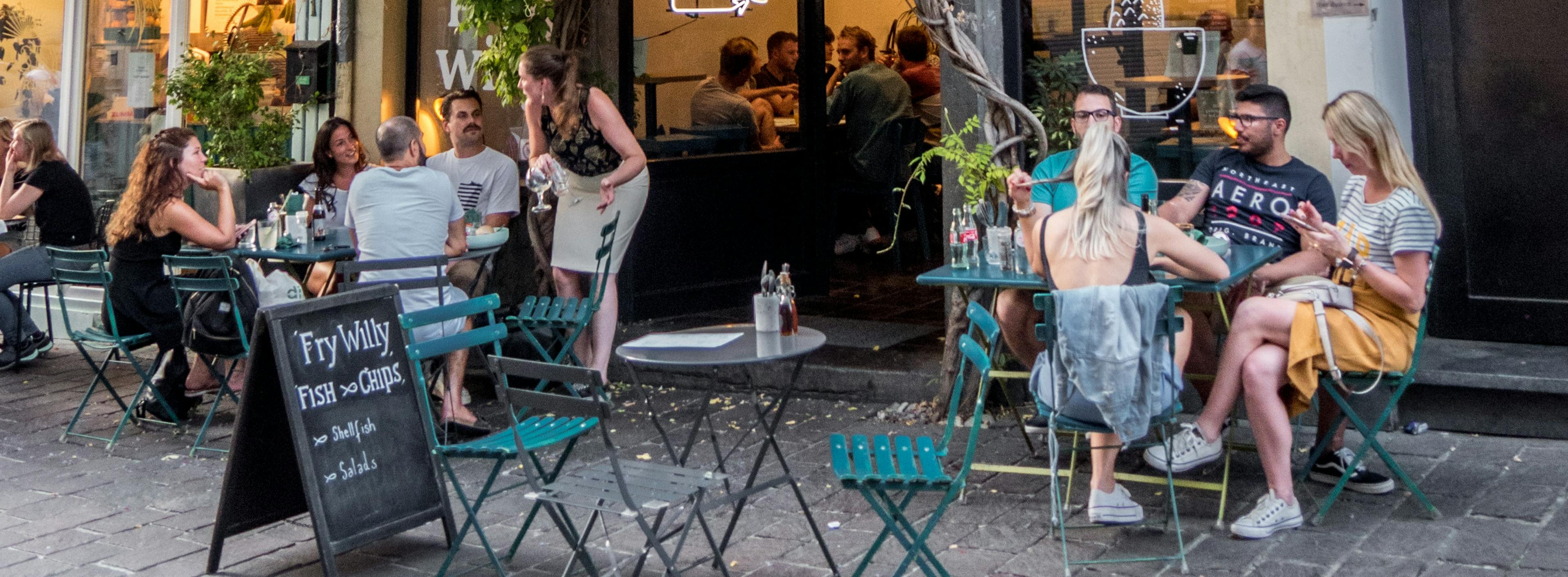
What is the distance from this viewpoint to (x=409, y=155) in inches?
247

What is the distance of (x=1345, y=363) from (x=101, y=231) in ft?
23.6

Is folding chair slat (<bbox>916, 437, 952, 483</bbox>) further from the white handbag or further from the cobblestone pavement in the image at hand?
the white handbag

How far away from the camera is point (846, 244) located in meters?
10.7

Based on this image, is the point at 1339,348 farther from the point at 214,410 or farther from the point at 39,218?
the point at 39,218

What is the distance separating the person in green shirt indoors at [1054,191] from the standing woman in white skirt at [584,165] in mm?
1872

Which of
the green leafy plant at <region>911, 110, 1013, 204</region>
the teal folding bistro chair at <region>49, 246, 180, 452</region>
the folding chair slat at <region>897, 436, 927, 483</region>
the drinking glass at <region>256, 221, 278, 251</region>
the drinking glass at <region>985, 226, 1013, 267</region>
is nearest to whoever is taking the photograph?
the folding chair slat at <region>897, 436, 927, 483</region>

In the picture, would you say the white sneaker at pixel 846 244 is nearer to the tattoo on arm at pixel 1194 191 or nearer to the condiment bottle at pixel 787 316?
the tattoo on arm at pixel 1194 191

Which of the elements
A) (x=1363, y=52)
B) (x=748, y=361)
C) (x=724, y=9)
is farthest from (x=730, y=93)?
(x=748, y=361)

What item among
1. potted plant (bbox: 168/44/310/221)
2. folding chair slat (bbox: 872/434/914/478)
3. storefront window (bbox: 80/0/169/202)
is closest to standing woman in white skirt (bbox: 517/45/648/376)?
potted plant (bbox: 168/44/310/221)

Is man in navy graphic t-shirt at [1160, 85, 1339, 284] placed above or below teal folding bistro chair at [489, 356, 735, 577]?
above

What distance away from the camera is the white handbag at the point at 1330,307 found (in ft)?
15.2

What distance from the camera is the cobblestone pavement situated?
4.36 metres

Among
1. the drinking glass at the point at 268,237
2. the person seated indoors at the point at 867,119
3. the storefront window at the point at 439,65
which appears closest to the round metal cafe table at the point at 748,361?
the drinking glass at the point at 268,237

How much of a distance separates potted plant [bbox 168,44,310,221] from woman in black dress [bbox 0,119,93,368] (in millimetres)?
795
